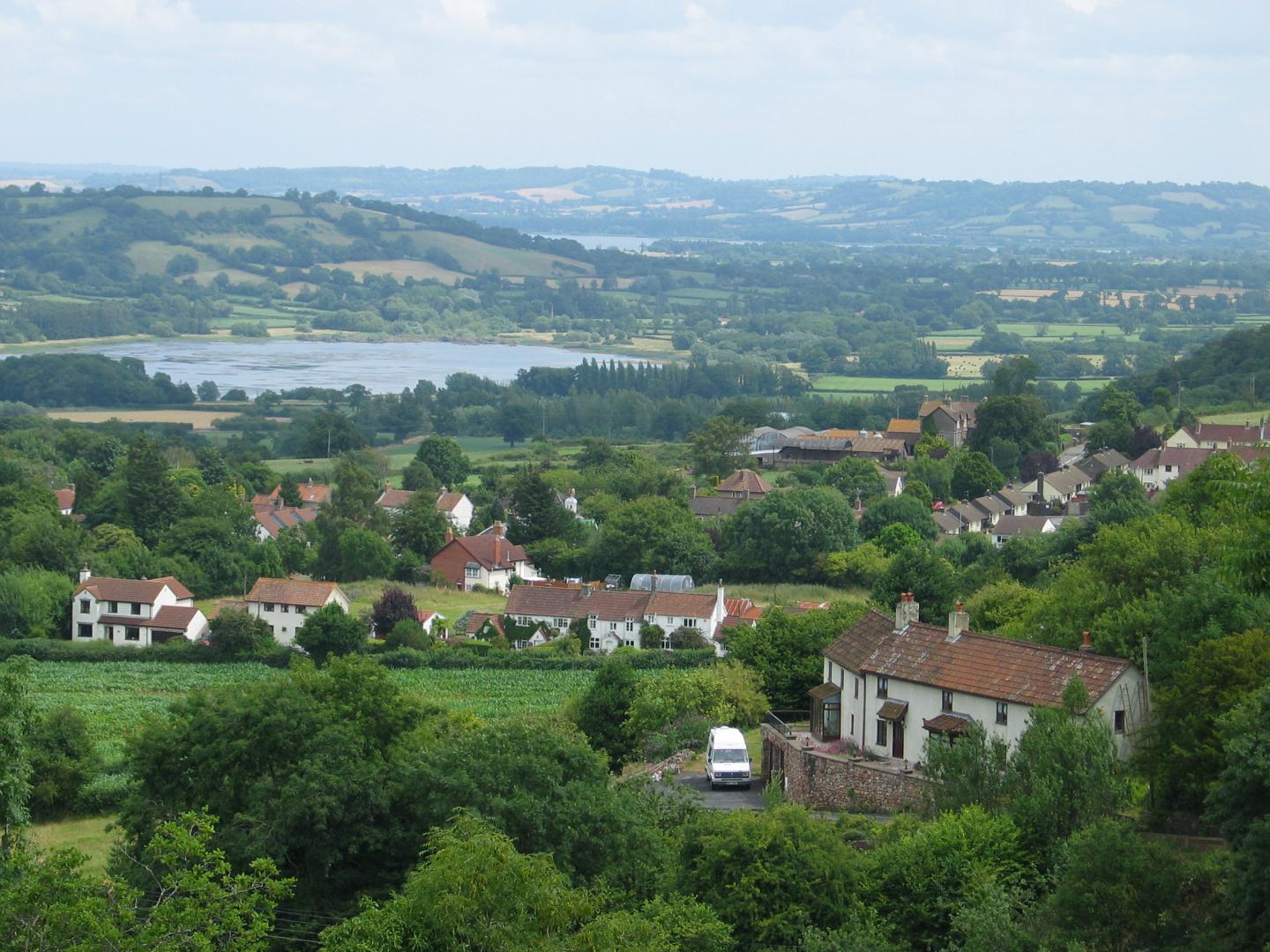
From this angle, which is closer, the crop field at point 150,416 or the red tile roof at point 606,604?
the red tile roof at point 606,604

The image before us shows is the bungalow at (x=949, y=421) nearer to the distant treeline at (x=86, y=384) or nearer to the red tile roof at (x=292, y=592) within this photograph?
the red tile roof at (x=292, y=592)

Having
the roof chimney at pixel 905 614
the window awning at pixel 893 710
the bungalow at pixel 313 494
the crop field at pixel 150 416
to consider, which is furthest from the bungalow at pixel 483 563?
the crop field at pixel 150 416

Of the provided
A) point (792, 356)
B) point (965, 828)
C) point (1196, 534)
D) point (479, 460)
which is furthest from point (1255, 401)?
point (792, 356)

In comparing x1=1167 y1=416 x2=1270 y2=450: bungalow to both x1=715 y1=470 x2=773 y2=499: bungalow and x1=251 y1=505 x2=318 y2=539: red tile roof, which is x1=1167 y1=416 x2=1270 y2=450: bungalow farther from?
x1=251 y1=505 x2=318 y2=539: red tile roof

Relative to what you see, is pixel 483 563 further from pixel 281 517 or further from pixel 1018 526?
pixel 1018 526

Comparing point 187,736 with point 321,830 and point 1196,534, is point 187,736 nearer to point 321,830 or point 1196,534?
point 321,830

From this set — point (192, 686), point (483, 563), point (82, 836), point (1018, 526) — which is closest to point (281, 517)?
point (483, 563)
